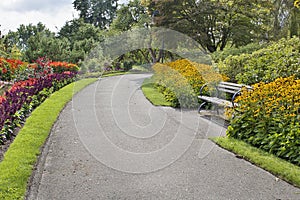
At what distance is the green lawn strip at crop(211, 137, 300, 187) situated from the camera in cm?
374

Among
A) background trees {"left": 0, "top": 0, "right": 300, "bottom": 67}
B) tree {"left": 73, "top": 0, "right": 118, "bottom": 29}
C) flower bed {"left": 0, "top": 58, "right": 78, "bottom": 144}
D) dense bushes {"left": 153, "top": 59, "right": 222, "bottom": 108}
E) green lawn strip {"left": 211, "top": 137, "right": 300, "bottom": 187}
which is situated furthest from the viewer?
tree {"left": 73, "top": 0, "right": 118, "bottom": 29}

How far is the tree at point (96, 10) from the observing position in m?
51.4

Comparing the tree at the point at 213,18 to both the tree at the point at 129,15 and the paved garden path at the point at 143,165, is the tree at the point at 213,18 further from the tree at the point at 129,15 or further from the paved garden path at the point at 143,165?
the paved garden path at the point at 143,165

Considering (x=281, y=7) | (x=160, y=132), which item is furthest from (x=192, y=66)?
(x=281, y=7)

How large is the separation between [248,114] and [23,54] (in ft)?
63.6

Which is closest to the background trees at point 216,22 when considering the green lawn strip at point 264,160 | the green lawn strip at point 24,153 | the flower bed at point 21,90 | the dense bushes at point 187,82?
the flower bed at point 21,90

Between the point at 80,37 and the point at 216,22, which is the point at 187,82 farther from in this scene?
the point at 80,37

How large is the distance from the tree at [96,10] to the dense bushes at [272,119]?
4847 centimetres

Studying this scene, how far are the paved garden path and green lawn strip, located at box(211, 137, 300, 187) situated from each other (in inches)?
4.4

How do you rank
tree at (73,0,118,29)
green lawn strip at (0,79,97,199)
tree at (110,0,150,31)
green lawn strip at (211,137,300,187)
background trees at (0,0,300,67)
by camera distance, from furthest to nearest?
tree at (73,0,118,29), tree at (110,0,150,31), background trees at (0,0,300,67), green lawn strip at (211,137,300,187), green lawn strip at (0,79,97,199)

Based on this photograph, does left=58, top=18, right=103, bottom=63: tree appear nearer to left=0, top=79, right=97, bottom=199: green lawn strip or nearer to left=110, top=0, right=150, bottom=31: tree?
left=110, top=0, right=150, bottom=31: tree

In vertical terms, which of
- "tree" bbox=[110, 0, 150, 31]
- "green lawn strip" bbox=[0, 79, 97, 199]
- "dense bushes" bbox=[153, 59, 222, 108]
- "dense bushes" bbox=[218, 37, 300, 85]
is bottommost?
"green lawn strip" bbox=[0, 79, 97, 199]

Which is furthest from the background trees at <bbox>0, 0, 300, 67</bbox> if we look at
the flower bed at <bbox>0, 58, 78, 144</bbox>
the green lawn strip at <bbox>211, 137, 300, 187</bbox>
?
the green lawn strip at <bbox>211, 137, 300, 187</bbox>

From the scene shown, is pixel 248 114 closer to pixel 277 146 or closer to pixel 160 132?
pixel 277 146
